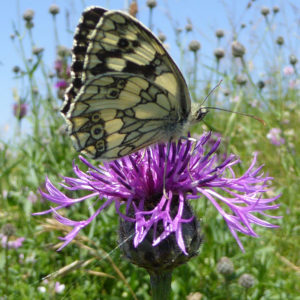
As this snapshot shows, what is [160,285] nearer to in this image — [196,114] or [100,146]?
[100,146]

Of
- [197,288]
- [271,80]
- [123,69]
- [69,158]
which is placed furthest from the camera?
[271,80]

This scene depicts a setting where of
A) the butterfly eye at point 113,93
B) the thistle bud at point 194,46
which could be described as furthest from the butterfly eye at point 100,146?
the thistle bud at point 194,46

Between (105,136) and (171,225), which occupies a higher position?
(105,136)

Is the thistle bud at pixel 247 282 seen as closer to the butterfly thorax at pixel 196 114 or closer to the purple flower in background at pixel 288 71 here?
the butterfly thorax at pixel 196 114

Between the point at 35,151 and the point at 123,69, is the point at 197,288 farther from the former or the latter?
the point at 35,151

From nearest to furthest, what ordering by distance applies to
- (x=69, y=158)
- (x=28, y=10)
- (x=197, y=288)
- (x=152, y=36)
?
(x=152, y=36) → (x=197, y=288) → (x=69, y=158) → (x=28, y=10)

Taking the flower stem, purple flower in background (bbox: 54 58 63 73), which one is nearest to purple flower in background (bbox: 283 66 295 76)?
purple flower in background (bbox: 54 58 63 73)

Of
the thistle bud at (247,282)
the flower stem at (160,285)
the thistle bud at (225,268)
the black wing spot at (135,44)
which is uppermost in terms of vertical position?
the black wing spot at (135,44)

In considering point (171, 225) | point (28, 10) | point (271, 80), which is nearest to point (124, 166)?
point (171, 225)

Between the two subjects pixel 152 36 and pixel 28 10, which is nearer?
pixel 152 36
